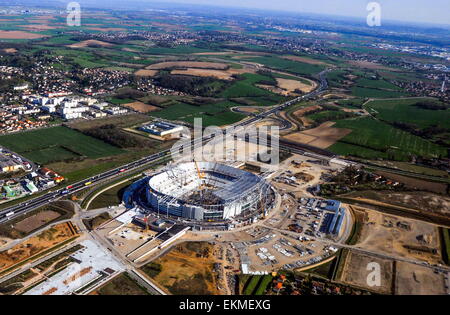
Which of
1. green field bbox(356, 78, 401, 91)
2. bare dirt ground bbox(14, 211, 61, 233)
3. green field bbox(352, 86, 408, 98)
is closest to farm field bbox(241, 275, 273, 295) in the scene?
bare dirt ground bbox(14, 211, 61, 233)

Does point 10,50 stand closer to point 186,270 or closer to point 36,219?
point 36,219

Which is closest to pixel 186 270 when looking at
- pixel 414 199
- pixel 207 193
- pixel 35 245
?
pixel 207 193

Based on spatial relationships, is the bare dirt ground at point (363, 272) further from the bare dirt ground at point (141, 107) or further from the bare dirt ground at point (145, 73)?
the bare dirt ground at point (145, 73)

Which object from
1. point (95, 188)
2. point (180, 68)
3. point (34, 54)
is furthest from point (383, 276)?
point (34, 54)

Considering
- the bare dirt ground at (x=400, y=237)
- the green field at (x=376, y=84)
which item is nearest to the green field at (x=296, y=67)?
the green field at (x=376, y=84)

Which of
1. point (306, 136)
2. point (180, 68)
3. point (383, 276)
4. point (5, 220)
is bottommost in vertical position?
point (383, 276)

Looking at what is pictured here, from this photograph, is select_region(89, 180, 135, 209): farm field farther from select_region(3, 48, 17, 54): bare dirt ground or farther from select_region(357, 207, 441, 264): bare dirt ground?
select_region(3, 48, 17, 54): bare dirt ground
